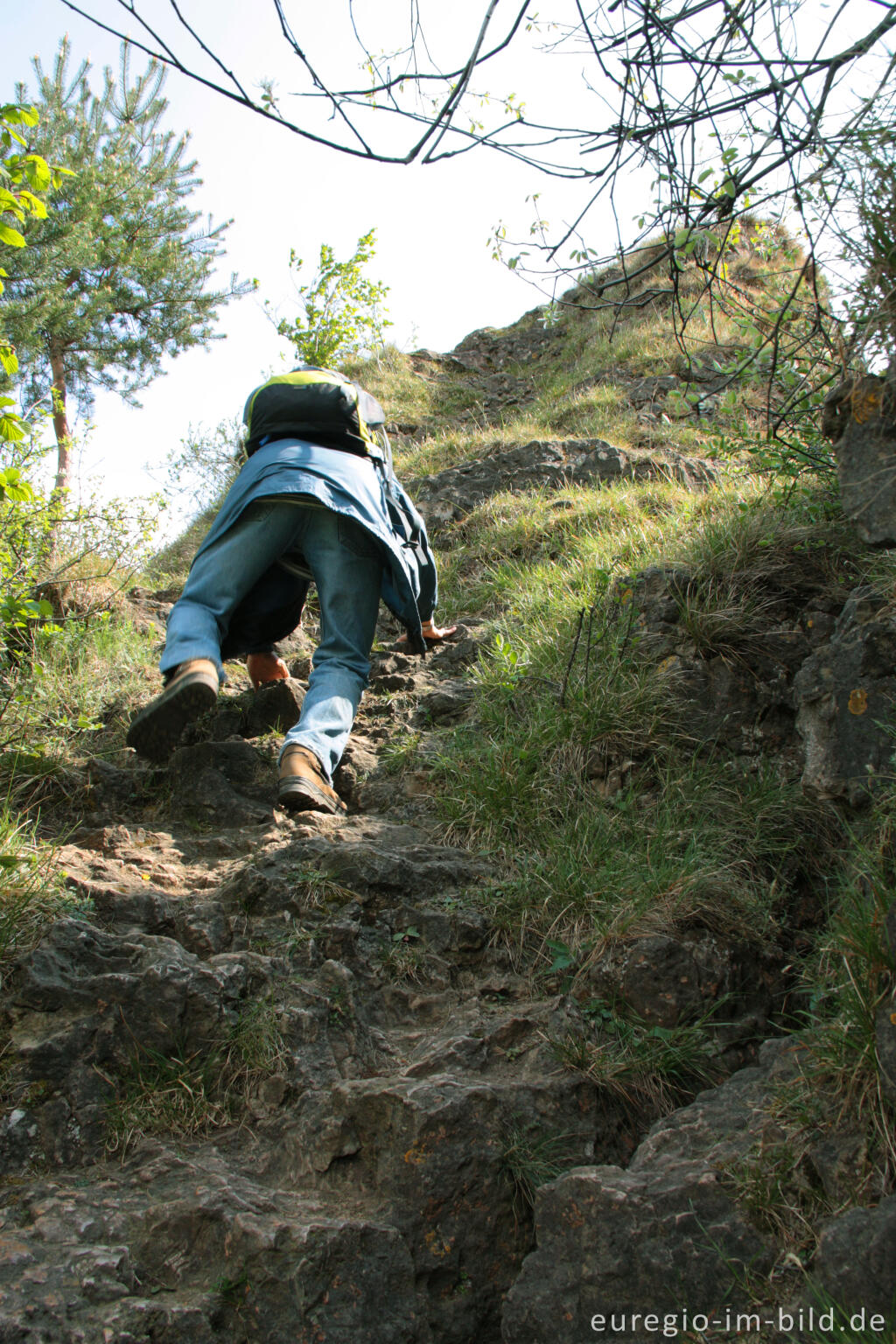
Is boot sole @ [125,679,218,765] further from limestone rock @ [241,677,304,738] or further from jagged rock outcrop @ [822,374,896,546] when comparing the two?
jagged rock outcrop @ [822,374,896,546]

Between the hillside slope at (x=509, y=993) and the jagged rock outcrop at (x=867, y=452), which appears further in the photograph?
the jagged rock outcrop at (x=867, y=452)

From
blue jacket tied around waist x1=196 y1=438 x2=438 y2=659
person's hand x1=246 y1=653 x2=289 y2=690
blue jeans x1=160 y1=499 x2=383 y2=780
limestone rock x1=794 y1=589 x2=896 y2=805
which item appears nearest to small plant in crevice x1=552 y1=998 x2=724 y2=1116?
limestone rock x1=794 y1=589 x2=896 y2=805

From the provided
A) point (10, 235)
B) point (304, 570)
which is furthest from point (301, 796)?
point (10, 235)

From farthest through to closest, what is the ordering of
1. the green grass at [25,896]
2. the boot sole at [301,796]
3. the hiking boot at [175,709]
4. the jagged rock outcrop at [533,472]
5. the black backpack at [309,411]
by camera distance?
1. the jagged rock outcrop at [533,472]
2. the black backpack at [309,411]
3. the boot sole at [301,796]
4. the hiking boot at [175,709]
5. the green grass at [25,896]

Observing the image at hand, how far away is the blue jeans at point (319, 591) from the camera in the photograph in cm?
327

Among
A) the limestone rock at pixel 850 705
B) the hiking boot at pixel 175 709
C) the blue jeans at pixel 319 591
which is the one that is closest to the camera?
the limestone rock at pixel 850 705

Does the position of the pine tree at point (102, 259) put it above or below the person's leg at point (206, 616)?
above

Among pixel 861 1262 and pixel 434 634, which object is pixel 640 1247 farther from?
pixel 434 634

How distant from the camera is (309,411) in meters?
3.70

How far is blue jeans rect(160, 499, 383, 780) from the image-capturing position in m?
3.27

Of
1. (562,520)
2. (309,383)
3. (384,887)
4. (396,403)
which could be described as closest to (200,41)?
(309,383)

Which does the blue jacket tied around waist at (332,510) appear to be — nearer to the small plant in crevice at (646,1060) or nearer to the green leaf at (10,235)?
the green leaf at (10,235)

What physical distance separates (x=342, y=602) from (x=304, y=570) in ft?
0.92

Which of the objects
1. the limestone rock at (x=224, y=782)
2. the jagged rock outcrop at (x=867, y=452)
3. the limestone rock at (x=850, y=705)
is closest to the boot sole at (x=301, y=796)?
the limestone rock at (x=224, y=782)
